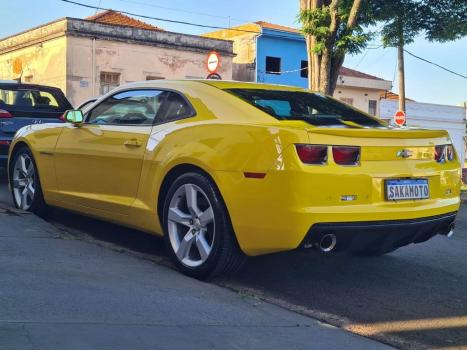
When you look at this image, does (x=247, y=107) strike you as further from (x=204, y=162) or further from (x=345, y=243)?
(x=345, y=243)

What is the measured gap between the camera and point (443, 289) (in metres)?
4.75

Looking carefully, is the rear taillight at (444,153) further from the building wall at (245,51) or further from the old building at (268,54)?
the building wall at (245,51)

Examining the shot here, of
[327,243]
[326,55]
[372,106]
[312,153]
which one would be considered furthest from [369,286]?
[372,106]

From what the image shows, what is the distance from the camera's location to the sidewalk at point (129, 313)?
3.14 meters

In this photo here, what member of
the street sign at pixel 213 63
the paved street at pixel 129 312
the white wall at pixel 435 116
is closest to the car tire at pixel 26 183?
the paved street at pixel 129 312

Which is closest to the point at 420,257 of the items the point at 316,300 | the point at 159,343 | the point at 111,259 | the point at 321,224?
the point at 316,300

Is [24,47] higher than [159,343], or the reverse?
[24,47]

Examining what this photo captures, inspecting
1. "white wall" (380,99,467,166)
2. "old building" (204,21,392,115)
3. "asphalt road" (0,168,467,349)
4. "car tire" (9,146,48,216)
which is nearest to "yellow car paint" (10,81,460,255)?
"asphalt road" (0,168,467,349)

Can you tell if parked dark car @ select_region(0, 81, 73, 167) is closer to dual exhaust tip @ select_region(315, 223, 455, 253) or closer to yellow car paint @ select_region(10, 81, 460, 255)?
yellow car paint @ select_region(10, 81, 460, 255)

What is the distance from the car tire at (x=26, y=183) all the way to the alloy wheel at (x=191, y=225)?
2.24m

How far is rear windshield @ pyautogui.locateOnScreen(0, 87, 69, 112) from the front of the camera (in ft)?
29.1

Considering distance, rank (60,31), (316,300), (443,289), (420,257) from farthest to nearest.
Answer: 1. (60,31)
2. (420,257)
3. (443,289)
4. (316,300)

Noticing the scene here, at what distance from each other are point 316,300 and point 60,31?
22.3 meters

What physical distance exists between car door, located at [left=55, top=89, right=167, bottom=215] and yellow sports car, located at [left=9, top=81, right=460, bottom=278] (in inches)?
0.5
